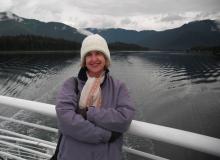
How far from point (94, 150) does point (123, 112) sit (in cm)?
27

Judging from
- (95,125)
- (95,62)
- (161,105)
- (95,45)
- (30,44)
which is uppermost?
(95,45)

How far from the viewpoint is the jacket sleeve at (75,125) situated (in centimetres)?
158

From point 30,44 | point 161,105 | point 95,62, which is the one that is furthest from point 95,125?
point 30,44

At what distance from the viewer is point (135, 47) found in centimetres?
14812

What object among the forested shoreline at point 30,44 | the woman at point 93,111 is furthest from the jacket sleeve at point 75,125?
the forested shoreline at point 30,44

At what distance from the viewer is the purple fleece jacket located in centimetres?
159

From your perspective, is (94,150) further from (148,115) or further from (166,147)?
(148,115)

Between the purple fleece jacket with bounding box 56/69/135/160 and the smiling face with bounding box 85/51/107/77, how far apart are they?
143 millimetres

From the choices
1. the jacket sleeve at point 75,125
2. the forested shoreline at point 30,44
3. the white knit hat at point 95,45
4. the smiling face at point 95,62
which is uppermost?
the white knit hat at point 95,45

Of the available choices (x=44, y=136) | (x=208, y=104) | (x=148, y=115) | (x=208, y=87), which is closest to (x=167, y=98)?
(x=208, y=104)

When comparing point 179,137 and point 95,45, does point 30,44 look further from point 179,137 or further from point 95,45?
point 179,137

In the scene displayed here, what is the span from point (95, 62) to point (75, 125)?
44cm

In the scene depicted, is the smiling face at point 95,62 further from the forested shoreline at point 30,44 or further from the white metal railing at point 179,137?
the forested shoreline at point 30,44

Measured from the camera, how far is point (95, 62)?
183cm
